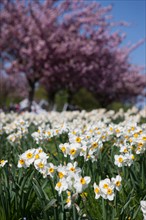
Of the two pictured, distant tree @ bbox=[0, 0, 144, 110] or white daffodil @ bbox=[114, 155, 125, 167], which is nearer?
white daffodil @ bbox=[114, 155, 125, 167]

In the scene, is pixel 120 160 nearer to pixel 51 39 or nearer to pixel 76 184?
pixel 76 184

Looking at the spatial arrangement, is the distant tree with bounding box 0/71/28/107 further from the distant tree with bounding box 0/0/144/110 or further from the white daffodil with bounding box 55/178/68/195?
the white daffodil with bounding box 55/178/68/195

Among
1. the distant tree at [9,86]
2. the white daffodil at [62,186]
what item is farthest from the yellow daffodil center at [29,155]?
the distant tree at [9,86]

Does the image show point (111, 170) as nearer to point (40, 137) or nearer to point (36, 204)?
point (36, 204)

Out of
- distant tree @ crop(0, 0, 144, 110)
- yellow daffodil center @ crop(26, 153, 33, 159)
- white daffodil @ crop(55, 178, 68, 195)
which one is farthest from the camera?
distant tree @ crop(0, 0, 144, 110)

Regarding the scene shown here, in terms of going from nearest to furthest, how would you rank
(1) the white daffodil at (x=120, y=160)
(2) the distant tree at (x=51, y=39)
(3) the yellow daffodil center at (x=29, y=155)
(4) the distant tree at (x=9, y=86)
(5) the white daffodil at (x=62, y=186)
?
(5) the white daffodil at (x=62, y=186) < (3) the yellow daffodil center at (x=29, y=155) < (1) the white daffodil at (x=120, y=160) < (2) the distant tree at (x=51, y=39) < (4) the distant tree at (x=9, y=86)

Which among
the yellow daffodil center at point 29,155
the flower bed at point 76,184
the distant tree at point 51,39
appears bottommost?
the flower bed at point 76,184

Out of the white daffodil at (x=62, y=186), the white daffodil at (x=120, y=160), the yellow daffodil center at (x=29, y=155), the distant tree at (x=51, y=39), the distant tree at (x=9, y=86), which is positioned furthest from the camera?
the distant tree at (x=9, y=86)

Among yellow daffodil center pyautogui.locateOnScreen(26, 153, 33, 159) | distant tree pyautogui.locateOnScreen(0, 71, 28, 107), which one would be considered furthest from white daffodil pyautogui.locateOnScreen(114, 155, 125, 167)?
distant tree pyautogui.locateOnScreen(0, 71, 28, 107)

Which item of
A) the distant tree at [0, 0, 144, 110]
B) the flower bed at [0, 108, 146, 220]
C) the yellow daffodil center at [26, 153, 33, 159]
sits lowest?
the flower bed at [0, 108, 146, 220]

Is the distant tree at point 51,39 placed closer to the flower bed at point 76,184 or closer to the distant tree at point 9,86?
the distant tree at point 9,86

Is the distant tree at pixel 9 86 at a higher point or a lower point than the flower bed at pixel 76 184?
higher

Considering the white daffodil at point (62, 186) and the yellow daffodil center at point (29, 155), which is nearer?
the white daffodil at point (62, 186)

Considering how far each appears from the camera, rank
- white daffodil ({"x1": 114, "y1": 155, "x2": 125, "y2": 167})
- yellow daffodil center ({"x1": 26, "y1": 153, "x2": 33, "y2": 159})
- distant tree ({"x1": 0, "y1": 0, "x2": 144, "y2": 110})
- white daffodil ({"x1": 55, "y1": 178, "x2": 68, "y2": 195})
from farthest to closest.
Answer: distant tree ({"x1": 0, "y1": 0, "x2": 144, "y2": 110}) → white daffodil ({"x1": 114, "y1": 155, "x2": 125, "y2": 167}) → yellow daffodil center ({"x1": 26, "y1": 153, "x2": 33, "y2": 159}) → white daffodil ({"x1": 55, "y1": 178, "x2": 68, "y2": 195})
